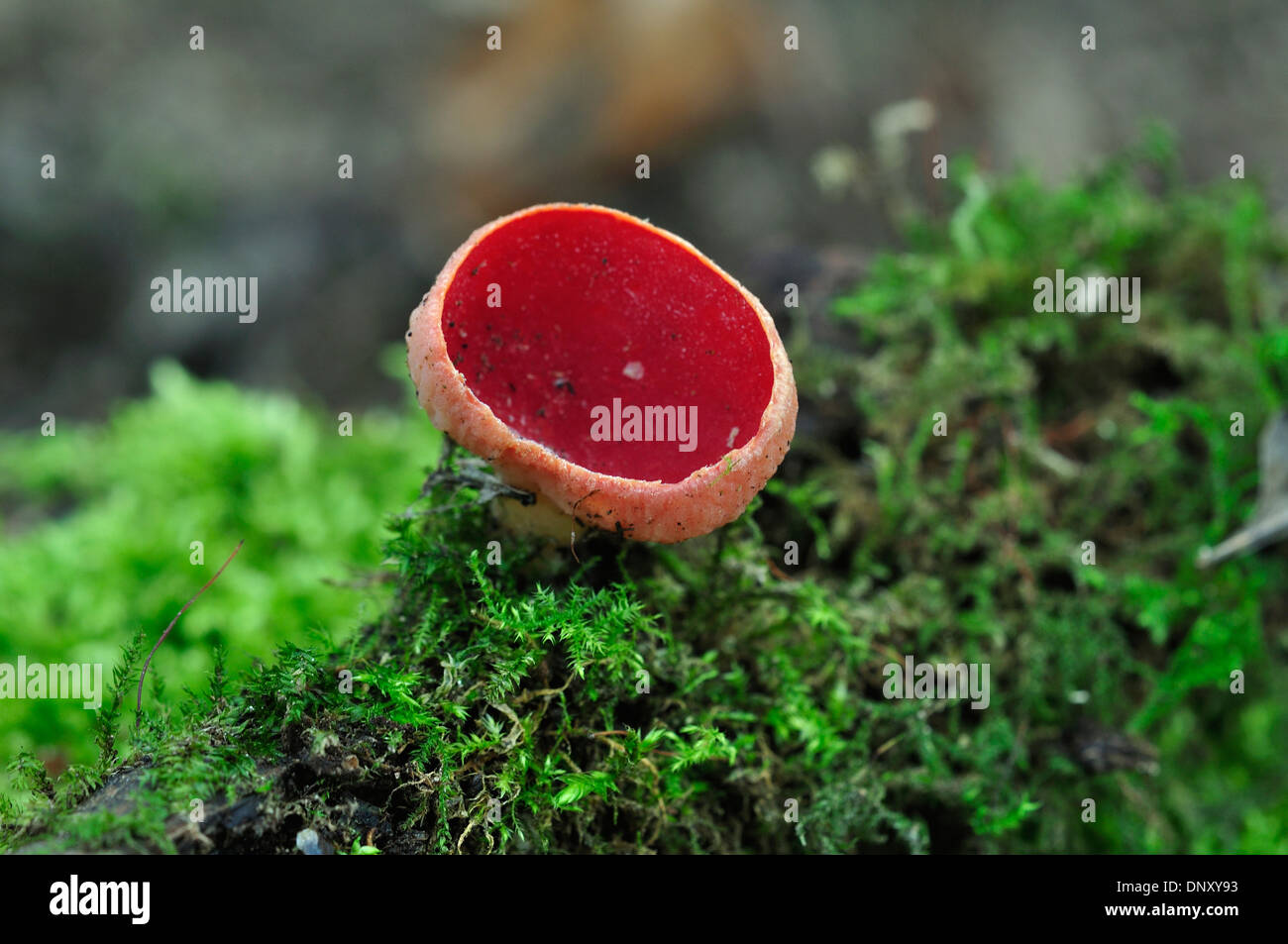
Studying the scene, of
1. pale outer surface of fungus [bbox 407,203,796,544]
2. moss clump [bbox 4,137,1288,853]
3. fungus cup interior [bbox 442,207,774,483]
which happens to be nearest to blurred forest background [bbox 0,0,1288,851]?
moss clump [bbox 4,137,1288,853]

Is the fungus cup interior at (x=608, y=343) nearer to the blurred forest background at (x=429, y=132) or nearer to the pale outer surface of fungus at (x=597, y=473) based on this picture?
the pale outer surface of fungus at (x=597, y=473)

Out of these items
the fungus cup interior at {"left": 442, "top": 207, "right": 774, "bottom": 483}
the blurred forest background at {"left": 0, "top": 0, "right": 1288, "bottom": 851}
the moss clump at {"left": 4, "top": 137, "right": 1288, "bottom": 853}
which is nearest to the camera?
the moss clump at {"left": 4, "top": 137, "right": 1288, "bottom": 853}

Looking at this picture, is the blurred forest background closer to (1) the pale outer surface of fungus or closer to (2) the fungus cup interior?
(2) the fungus cup interior

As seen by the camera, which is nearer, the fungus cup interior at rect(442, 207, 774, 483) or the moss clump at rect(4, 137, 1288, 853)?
the moss clump at rect(4, 137, 1288, 853)

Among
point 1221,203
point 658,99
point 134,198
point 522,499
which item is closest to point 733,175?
point 658,99

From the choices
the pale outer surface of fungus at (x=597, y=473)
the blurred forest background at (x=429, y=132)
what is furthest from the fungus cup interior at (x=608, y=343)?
the blurred forest background at (x=429, y=132)

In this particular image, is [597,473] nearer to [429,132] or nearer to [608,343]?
[608,343]

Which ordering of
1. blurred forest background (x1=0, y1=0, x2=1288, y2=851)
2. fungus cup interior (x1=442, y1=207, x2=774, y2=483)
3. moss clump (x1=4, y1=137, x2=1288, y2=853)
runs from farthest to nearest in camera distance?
blurred forest background (x1=0, y1=0, x2=1288, y2=851), fungus cup interior (x1=442, y1=207, x2=774, y2=483), moss clump (x1=4, y1=137, x2=1288, y2=853)

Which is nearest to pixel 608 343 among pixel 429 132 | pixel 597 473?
pixel 597 473
